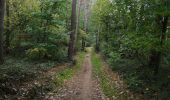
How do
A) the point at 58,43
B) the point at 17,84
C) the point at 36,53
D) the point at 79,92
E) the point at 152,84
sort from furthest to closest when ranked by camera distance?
the point at 58,43 → the point at 36,53 → the point at 79,92 → the point at 152,84 → the point at 17,84

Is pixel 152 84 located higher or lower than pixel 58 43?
lower

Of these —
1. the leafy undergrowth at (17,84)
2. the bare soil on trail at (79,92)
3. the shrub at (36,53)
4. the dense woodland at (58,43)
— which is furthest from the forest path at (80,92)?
the shrub at (36,53)

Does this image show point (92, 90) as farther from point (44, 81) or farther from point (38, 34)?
point (38, 34)

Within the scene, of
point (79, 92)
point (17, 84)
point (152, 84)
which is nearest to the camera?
point (17, 84)

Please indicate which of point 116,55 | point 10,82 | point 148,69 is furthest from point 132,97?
point 116,55

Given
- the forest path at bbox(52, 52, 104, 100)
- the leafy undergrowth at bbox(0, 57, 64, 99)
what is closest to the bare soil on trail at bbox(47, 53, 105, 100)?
the forest path at bbox(52, 52, 104, 100)

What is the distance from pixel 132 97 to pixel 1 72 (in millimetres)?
5930

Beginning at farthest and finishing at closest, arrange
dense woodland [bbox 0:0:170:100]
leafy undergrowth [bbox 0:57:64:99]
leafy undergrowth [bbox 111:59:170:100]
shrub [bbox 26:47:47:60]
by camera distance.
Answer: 1. shrub [bbox 26:47:47:60]
2. dense woodland [bbox 0:0:170:100]
3. leafy undergrowth [bbox 111:59:170:100]
4. leafy undergrowth [bbox 0:57:64:99]

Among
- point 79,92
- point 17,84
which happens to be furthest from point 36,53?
point 17,84

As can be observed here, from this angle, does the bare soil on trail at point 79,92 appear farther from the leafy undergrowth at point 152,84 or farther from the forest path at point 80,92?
the leafy undergrowth at point 152,84

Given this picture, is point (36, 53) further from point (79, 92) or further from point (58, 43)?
point (79, 92)

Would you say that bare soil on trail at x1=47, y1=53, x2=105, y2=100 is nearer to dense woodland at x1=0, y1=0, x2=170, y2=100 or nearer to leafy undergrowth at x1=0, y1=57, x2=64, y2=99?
dense woodland at x1=0, y1=0, x2=170, y2=100

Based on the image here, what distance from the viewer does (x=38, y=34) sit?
20.1 m

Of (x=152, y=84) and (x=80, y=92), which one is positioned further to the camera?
(x=80, y=92)
